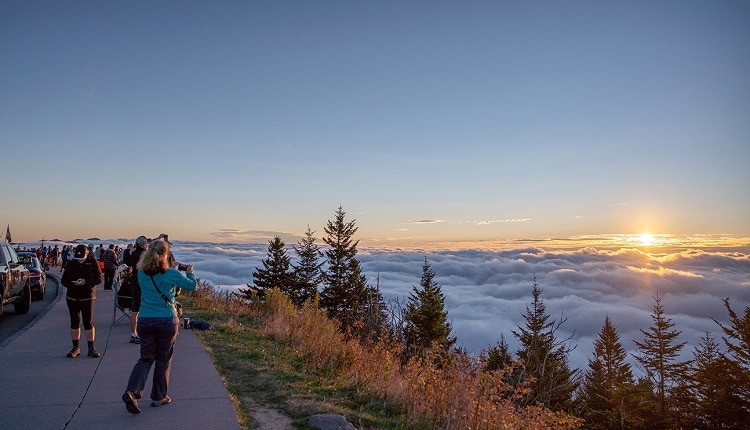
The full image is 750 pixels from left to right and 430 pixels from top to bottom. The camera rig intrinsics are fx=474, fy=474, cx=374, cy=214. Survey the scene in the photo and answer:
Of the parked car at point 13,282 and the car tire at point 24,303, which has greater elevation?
the parked car at point 13,282

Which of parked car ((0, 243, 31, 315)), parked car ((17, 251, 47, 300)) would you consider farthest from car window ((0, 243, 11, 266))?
parked car ((17, 251, 47, 300))

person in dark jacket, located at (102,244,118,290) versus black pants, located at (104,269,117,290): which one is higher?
person in dark jacket, located at (102,244,118,290)

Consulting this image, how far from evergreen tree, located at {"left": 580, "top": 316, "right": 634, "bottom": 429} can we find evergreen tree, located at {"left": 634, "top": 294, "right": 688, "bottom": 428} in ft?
8.66

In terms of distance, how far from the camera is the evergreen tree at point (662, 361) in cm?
4053

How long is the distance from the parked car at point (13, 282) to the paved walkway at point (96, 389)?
281cm

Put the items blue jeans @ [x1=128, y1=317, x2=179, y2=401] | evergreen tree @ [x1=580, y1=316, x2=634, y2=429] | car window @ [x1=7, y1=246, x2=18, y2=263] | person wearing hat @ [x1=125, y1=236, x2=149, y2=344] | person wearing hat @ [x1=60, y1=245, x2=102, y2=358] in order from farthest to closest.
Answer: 1. evergreen tree @ [x1=580, y1=316, x2=634, y2=429]
2. car window @ [x1=7, y1=246, x2=18, y2=263]
3. person wearing hat @ [x1=125, y1=236, x2=149, y2=344]
4. person wearing hat @ [x1=60, y1=245, x2=102, y2=358]
5. blue jeans @ [x1=128, y1=317, x2=179, y2=401]

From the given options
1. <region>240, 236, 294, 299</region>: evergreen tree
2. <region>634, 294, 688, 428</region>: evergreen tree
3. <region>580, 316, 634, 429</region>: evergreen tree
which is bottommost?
<region>580, 316, 634, 429</region>: evergreen tree

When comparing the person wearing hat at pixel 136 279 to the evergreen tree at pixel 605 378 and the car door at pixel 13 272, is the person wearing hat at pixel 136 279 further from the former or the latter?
the evergreen tree at pixel 605 378

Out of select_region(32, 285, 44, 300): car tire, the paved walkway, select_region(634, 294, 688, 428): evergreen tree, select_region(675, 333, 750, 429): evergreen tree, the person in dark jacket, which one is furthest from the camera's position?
select_region(634, 294, 688, 428): evergreen tree

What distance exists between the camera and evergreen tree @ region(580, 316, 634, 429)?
42.8 m

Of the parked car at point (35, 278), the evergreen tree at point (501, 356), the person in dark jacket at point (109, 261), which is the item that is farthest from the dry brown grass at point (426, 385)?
the person in dark jacket at point (109, 261)

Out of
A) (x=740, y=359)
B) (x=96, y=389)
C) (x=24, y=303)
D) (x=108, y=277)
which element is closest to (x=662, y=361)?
(x=740, y=359)

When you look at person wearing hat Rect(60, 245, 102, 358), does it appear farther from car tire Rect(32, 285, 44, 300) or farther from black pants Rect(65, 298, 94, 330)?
car tire Rect(32, 285, 44, 300)

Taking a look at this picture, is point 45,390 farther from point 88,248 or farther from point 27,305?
point 27,305
